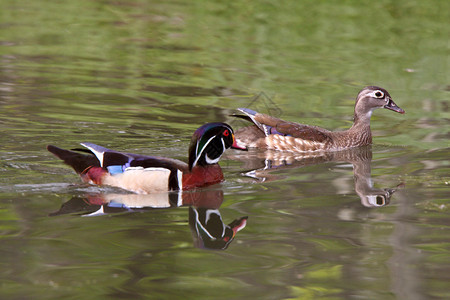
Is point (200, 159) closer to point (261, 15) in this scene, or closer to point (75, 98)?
point (75, 98)

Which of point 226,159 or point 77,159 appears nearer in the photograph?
point 77,159

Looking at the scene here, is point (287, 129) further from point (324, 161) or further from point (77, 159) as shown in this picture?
point (77, 159)

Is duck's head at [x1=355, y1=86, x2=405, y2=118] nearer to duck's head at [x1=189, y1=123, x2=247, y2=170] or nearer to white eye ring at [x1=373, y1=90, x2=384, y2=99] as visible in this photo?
white eye ring at [x1=373, y1=90, x2=384, y2=99]

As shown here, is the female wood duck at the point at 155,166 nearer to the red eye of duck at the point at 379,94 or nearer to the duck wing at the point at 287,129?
the duck wing at the point at 287,129

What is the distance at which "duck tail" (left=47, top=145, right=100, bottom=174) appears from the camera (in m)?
9.16

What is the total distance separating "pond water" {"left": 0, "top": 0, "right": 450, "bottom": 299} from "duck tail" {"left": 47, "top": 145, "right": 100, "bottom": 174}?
18 cm

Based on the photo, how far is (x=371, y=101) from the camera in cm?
1251

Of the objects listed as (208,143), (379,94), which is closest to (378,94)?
(379,94)

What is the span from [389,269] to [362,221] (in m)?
1.27

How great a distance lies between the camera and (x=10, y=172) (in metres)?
9.47

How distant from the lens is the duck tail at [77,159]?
30.1 ft

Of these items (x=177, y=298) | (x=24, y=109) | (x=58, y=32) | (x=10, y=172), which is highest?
(x=58, y=32)

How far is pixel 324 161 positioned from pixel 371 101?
1.91 meters

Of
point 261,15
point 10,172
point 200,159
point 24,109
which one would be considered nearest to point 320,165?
point 200,159
